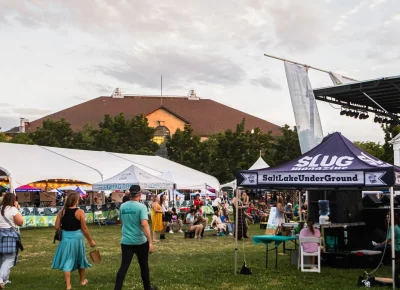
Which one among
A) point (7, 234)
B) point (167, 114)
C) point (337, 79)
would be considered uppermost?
point (167, 114)

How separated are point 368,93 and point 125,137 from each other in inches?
1487

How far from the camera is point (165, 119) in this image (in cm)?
7319

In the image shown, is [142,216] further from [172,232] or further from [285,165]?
[172,232]

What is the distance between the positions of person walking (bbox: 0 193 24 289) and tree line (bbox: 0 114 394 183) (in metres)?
40.9

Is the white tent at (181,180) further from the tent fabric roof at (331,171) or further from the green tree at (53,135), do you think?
the green tree at (53,135)

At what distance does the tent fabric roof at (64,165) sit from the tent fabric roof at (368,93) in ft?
48.9

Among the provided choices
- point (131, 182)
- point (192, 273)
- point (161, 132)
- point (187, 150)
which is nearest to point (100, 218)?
point (131, 182)

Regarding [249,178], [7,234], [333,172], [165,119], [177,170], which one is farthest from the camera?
[165,119]

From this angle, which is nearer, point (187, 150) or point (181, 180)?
point (181, 180)

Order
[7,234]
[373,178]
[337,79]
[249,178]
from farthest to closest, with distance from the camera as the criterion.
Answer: [337,79], [249,178], [373,178], [7,234]

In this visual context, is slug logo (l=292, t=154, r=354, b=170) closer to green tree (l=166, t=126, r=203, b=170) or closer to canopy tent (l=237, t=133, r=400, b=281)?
A: canopy tent (l=237, t=133, r=400, b=281)

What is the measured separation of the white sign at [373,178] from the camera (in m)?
9.12

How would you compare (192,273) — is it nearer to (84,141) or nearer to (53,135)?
(84,141)

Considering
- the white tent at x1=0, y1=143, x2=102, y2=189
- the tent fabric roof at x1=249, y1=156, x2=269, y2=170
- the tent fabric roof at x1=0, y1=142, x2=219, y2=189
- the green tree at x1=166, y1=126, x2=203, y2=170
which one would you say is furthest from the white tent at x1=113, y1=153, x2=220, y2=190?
the green tree at x1=166, y1=126, x2=203, y2=170
